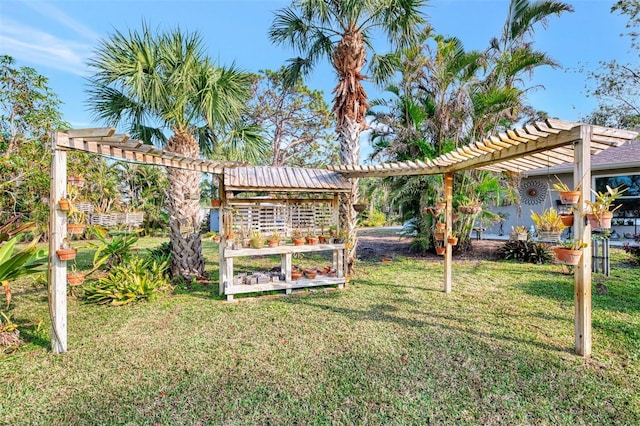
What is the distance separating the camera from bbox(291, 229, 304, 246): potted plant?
605cm

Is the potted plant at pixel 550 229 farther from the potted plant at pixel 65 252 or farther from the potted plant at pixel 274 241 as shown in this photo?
the potted plant at pixel 65 252

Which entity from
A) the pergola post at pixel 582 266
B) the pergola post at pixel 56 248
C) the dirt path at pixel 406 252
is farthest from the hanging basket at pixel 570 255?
the dirt path at pixel 406 252

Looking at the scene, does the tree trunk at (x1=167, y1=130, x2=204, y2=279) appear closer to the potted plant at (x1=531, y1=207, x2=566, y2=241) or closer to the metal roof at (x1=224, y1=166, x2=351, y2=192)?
the metal roof at (x1=224, y1=166, x2=351, y2=192)

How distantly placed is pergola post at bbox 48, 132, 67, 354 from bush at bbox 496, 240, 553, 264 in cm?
997

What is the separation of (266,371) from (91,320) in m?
3.11

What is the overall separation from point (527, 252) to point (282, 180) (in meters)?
7.40

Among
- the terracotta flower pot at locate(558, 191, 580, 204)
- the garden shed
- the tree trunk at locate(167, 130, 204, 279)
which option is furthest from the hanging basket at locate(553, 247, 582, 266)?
the tree trunk at locate(167, 130, 204, 279)

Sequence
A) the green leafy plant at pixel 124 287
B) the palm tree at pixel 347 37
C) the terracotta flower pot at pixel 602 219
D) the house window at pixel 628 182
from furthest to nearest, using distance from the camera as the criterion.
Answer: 1. the house window at pixel 628 182
2. the palm tree at pixel 347 37
3. the green leafy plant at pixel 124 287
4. the terracotta flower pot at pixel 602 219

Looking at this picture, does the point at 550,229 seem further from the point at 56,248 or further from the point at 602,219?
the point at 56,248

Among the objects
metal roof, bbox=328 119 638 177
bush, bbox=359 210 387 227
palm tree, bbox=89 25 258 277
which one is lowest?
bush, bbox=359 210 387 227

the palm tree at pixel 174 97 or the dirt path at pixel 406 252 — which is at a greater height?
the palm tree at pixel 174 97

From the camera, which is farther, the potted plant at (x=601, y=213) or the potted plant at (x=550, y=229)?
the potted plant at (x=550, y=229)

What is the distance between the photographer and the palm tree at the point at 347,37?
21.8ft

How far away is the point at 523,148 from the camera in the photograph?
3.78 m
